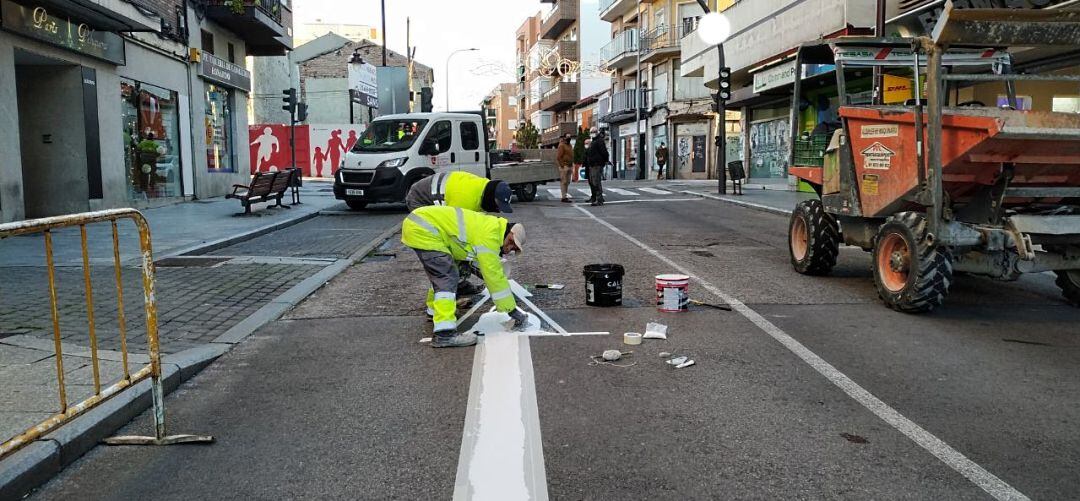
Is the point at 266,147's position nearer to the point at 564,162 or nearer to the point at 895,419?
the point at 564,162

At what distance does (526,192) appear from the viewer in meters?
22.0

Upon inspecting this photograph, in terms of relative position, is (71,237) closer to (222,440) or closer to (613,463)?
(222,440)

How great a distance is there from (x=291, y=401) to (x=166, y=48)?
17495 mm

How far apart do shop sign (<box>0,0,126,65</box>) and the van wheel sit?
9.76 metres

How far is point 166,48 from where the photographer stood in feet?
63.2

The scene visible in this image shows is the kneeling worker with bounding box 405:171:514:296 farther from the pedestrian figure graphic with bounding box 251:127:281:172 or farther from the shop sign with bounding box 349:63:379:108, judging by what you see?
the pedestrian figure graphic with bounding box 251:127:281:172

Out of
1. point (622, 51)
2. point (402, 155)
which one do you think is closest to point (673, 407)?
point (402, 155)

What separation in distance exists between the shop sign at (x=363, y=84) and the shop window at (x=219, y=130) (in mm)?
3660

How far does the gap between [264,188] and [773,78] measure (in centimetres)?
1403

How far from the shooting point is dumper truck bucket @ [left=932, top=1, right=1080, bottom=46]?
593 centimetres

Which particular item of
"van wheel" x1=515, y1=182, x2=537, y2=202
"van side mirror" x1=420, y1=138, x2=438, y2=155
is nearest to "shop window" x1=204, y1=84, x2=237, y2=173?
"van side mirror" x1=420, y1=138, x2=438, y2=155

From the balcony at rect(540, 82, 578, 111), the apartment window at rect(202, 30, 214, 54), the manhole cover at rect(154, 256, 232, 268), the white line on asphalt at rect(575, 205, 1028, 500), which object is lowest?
the white line on asphalt at rect(575, 205, 1028, 500)

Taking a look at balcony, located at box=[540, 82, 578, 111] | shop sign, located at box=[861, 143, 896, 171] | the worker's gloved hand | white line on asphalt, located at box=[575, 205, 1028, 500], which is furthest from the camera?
balcony, located at box=[540, 82, 578, 111]

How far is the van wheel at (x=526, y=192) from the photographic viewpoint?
71.5 feet
